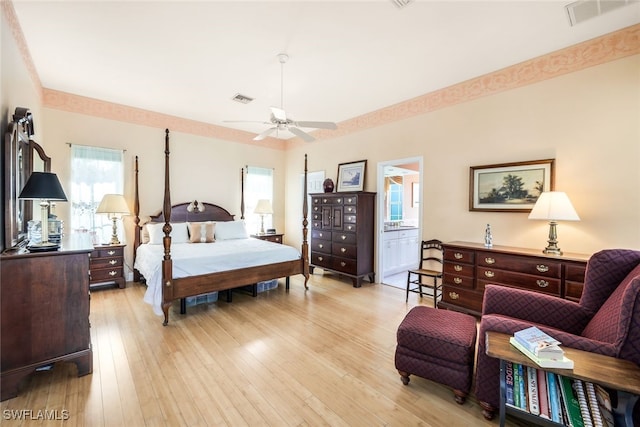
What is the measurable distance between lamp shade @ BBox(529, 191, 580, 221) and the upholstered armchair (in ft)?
2.88

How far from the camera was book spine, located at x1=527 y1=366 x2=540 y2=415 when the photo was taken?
59.4 inches

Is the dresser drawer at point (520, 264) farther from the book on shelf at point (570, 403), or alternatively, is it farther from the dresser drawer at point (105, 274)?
the dresser drawer at point (105, 274)

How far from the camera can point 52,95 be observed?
4.04m

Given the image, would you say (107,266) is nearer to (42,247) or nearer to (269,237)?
(42,247)

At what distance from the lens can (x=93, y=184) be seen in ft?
14.4

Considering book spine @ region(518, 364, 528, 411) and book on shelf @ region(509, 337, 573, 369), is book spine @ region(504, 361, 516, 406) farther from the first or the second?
book on shelf @ region(509, 337, 573, 369)

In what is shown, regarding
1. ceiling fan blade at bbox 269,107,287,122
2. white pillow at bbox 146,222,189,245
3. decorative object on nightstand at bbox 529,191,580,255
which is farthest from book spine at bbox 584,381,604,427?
white pillow at bbox 146,222,189,245

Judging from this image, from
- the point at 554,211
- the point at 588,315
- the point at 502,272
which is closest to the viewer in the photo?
the point at 588,315

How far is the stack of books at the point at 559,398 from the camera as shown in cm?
140

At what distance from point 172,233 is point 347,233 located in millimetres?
3089

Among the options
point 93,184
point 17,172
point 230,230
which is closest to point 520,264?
point 230,230

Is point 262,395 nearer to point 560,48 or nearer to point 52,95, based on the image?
point 560,48

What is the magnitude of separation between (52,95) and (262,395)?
5.16 m

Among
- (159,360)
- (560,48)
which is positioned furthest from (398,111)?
(159,360)
